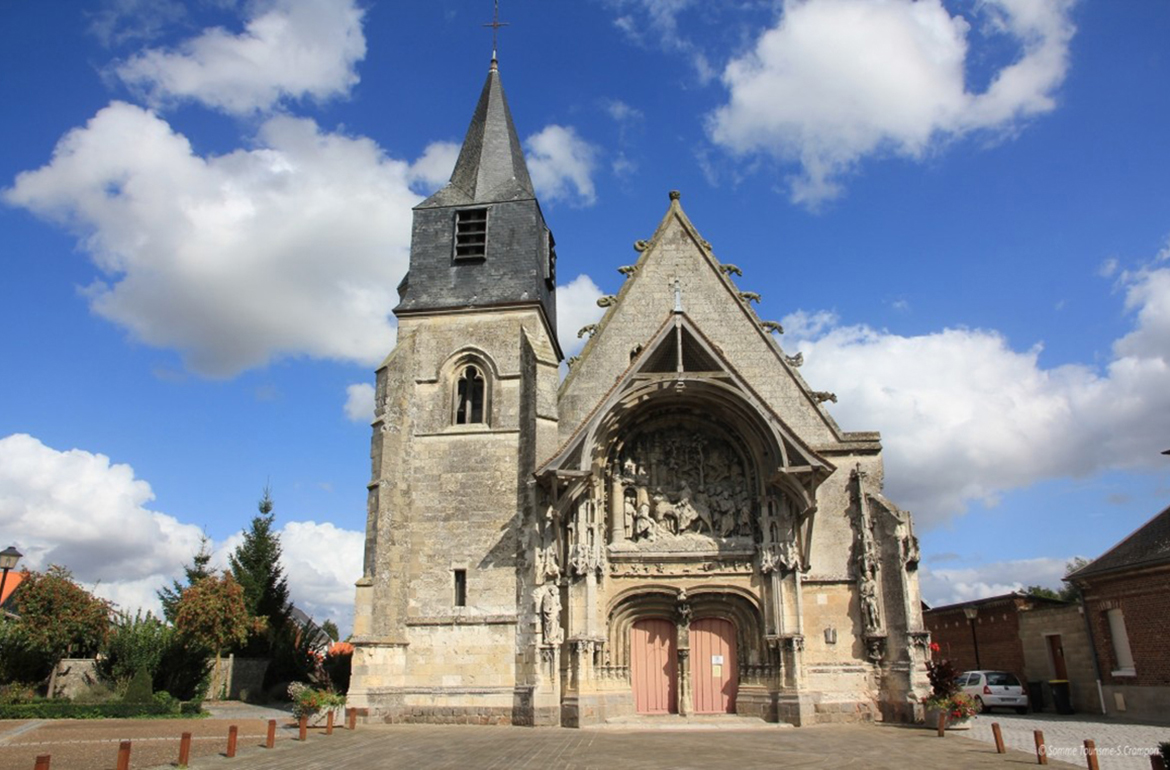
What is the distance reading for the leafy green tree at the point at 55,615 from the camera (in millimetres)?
20000

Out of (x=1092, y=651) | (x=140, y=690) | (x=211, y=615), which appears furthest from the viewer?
(x=211, y=615)

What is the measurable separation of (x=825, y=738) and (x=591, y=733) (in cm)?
385

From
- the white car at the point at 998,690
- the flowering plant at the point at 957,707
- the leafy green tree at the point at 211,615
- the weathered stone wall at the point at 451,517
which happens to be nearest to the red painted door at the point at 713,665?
the weathered stone wall at the point at 451,517

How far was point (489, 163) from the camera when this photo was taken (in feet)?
69.4

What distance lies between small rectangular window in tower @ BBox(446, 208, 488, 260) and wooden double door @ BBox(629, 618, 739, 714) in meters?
9.32

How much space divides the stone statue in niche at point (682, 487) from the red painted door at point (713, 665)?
1.81 metres

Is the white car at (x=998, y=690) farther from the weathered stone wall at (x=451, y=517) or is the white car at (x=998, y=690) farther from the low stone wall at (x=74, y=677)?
the low stone wall at (x=74, y=677)

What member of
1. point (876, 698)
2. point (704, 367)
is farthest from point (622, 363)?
point (876, 698)

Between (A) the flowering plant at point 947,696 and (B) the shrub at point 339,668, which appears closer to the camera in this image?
(A) the flowering plant at point 947,696

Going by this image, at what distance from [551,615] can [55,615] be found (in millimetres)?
12995

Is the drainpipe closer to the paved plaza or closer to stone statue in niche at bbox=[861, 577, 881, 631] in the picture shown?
the paved plaza

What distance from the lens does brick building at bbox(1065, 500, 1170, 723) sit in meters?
16.7

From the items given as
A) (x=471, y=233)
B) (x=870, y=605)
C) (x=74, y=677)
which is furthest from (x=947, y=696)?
(x=74, y=677)

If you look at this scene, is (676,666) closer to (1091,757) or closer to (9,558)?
(1091,757)
